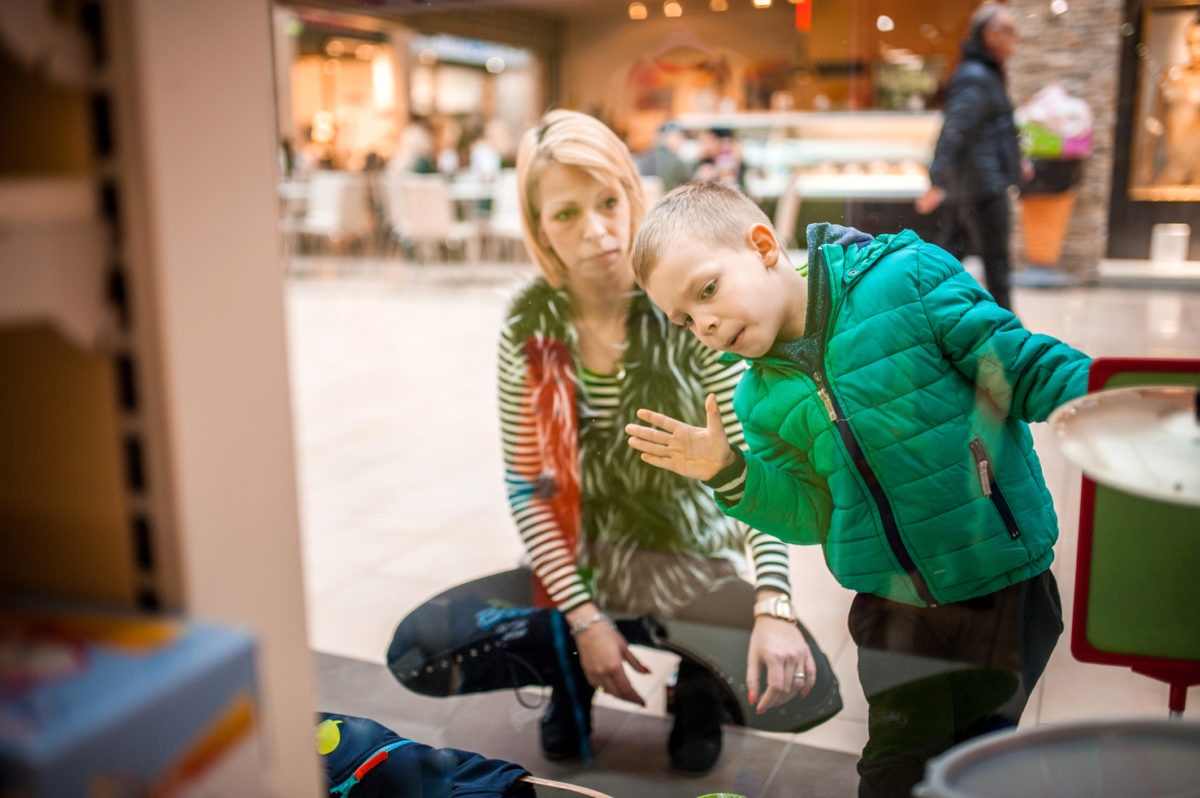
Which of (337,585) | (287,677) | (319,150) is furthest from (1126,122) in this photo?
(319,150)

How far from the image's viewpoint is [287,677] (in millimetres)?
862

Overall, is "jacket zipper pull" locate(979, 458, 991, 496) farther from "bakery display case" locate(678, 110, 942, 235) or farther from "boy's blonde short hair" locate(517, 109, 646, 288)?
"bakery display case" locate(678, 110, 942, 235)

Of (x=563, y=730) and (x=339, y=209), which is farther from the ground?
(x=339, y=209)

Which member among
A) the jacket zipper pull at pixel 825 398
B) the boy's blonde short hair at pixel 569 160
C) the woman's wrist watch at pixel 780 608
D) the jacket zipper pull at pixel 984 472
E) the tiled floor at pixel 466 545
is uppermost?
the boy's blonde short hair at pixel 569 160

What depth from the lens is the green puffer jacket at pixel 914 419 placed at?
4.19 ft

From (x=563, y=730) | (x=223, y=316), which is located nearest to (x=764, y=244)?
(x=223, y=316)

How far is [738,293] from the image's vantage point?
1.40 meters

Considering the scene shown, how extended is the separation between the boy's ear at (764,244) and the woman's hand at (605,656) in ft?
2.60

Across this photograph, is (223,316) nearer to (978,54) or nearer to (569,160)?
(569,160)

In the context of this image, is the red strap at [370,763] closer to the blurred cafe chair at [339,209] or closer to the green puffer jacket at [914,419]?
the green puffer jacket at [914,419]

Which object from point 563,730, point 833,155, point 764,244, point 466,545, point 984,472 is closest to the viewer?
point 984,472

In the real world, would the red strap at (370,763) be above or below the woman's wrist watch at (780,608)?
below

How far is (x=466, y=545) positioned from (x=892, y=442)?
2162 millimetres

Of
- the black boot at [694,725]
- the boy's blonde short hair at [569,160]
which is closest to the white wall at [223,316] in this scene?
the boy's blonde short hair at [569,160]
